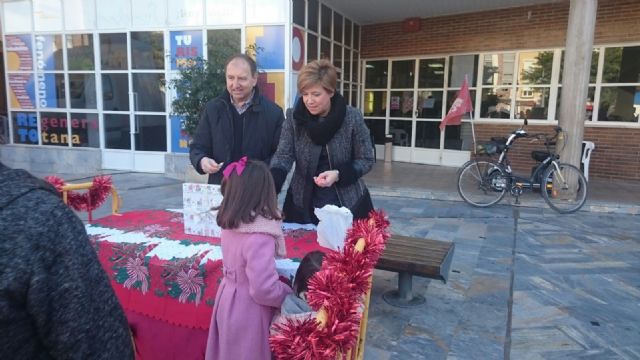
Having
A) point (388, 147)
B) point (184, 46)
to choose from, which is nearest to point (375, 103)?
point (388, 147)

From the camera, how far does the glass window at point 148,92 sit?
9.29 meters

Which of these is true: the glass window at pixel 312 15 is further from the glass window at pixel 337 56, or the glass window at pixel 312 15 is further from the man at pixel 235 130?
the man at pixel 235 130

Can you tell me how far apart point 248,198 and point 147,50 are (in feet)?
27.8

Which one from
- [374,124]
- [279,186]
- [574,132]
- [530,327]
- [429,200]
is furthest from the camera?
[374,124]

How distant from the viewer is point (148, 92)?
938 centimetres

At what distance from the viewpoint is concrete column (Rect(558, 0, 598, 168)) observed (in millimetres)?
6504

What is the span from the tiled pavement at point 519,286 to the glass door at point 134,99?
286 centimetres

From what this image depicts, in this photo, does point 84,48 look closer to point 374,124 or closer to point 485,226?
point 374,124

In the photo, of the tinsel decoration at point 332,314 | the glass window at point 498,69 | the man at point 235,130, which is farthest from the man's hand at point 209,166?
the glass window at point 498,69

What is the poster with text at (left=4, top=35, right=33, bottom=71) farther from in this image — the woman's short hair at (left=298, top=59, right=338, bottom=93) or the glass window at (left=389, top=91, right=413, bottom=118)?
the woman's short hair at (left=298, top=59, right=338, bottom=93)

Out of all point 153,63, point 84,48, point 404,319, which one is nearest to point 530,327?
point 404,319

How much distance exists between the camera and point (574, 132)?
22.1ft

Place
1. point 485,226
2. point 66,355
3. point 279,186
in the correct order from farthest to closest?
1. point 485,226
2. point 279,186
3. point 66,355

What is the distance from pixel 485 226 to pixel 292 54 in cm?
449
